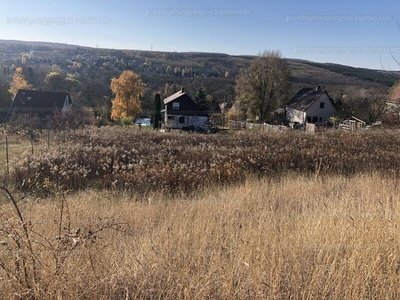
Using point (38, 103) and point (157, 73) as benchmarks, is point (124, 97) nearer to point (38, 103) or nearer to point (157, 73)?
point (38, 103)

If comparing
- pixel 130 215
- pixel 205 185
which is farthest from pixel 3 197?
pixel 205 185

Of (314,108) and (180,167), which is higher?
(314,108)

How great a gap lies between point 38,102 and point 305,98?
37.9 m

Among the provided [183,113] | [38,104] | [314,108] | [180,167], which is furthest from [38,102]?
[180,167]

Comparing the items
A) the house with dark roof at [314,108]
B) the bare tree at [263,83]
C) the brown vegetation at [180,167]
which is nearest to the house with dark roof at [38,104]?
the bare tree at [263,83]

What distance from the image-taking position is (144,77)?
9331cm

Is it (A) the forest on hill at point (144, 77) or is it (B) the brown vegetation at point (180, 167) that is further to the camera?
(A) the forest on hill at point (144, 77)

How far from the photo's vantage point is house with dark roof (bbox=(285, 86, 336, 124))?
3925 centimetres

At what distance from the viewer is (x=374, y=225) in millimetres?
3307

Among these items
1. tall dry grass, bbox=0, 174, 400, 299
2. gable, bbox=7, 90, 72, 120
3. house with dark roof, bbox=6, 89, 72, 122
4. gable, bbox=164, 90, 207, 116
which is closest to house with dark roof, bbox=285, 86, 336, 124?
gable, bbox=164, 90, 207, 116

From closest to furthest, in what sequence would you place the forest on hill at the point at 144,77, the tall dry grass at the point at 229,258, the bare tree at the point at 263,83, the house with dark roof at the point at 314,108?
1. the tall dry grass at the point at 229,258
2. the bare tree at the point at 263,83
3. the house with dark roof at the point at 314,108
4. the forest on hill at the point at 144,77

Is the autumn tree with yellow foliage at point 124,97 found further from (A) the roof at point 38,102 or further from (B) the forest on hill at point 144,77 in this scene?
(A) the roof at point 38,102

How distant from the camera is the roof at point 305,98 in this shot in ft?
130

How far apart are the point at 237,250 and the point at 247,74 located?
3605cm
